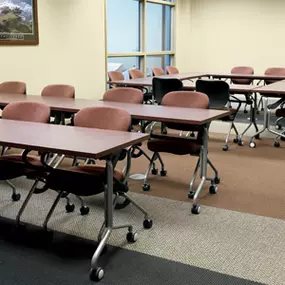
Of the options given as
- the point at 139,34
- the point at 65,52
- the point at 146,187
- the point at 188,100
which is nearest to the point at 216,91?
the point at 188,100

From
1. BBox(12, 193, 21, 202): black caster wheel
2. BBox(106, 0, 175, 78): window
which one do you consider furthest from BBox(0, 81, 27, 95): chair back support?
BBox(106, 0, 175, 78): window

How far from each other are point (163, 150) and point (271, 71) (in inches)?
210

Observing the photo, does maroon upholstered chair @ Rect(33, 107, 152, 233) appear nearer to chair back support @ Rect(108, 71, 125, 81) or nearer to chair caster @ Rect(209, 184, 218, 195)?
chair caster @ Rect(209, 184, 218, 195)

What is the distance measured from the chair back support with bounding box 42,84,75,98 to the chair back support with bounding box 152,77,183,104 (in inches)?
53.9

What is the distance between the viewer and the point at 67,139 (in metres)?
2.64

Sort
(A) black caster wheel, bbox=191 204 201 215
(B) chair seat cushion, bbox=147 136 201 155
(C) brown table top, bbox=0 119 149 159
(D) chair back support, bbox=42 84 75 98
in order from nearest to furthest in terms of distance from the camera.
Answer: (C) brown table top, bbox=0 119 149 159 → (A) black caster wheel, bbox=191 204 201 215 → (B) chair seat cushion, bbox=147 136 201 155 → (D) chair back support, bbox=42 84 75 98

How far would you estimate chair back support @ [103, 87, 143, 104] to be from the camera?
14.5 ft

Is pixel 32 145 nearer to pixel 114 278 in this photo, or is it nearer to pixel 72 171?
pixel 72 171

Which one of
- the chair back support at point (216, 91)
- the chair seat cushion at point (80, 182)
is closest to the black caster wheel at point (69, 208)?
the chair seat cushion at point (80, 182)

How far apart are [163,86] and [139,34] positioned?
352cm

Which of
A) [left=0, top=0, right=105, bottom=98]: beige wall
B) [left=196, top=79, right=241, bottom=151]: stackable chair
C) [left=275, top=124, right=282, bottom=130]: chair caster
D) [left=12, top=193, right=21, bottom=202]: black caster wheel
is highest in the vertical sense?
[left=0, top=0, right=105, bottom=98]: beige wall

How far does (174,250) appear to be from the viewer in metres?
2.77

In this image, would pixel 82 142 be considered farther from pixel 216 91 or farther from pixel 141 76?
pixel 141 76

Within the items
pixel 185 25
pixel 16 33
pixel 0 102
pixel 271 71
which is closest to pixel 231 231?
pixel 0 102
